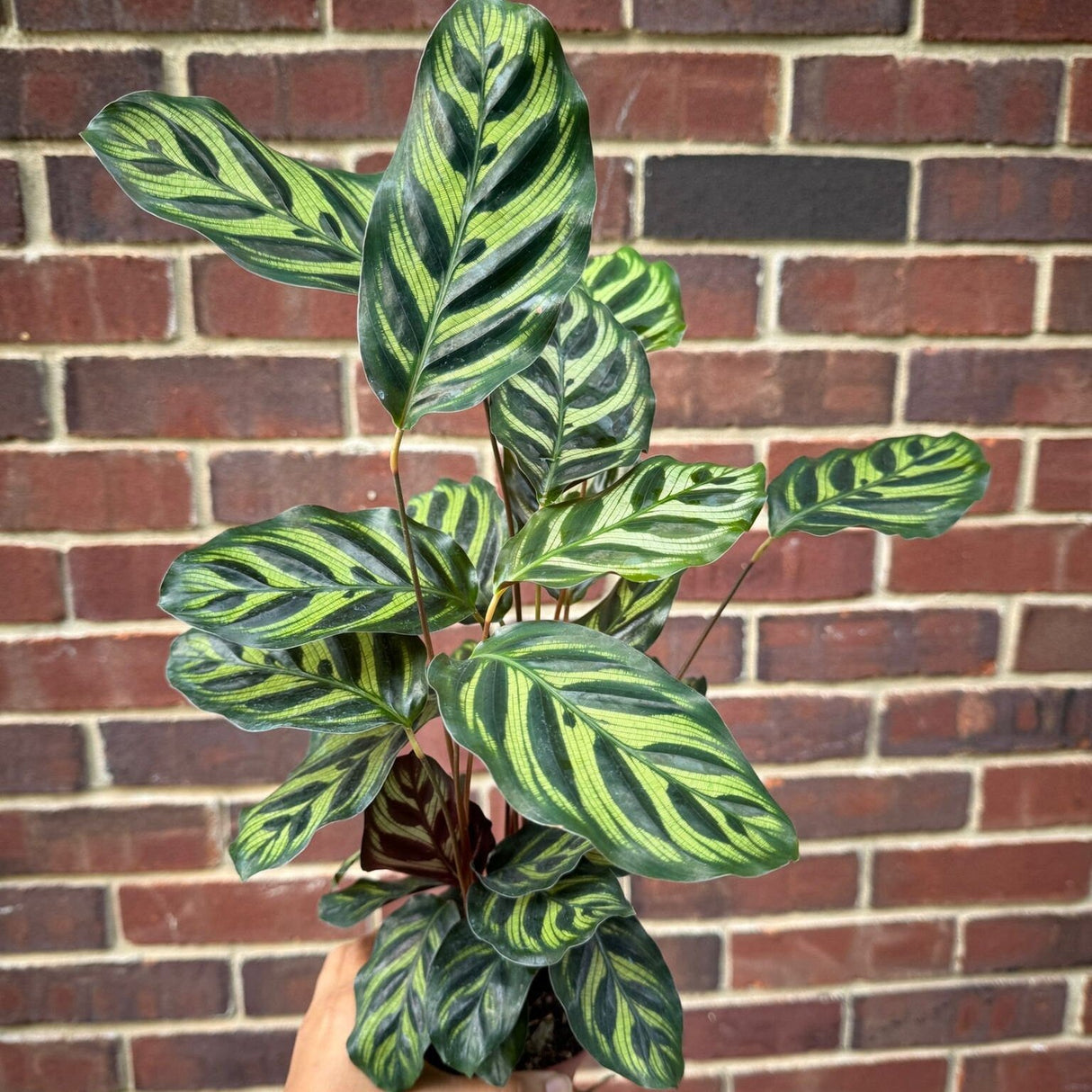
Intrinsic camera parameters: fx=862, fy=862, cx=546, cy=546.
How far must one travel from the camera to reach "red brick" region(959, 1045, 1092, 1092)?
1153mm

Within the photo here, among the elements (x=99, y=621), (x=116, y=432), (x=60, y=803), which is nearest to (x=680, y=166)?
(x=116, y=432)

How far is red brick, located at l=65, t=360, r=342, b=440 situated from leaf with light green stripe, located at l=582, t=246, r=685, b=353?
0.36 m

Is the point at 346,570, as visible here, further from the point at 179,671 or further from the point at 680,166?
the point at 680,166

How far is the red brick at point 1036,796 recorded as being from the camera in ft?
3.52

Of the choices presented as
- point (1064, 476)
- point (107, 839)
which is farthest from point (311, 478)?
point (1064, 476)

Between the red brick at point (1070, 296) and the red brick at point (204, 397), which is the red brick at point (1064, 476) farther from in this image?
the red brick at point (204, 397)

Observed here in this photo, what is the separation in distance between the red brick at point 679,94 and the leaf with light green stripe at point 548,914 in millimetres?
710

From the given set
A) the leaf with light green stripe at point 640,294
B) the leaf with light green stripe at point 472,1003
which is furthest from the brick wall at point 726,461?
the leaf with light green stripe at point 472,1003

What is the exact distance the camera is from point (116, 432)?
92 cm

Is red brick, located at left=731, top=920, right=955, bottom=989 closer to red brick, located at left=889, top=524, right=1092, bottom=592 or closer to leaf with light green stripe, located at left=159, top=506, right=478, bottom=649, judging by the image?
red brick, located at left=889, top=524, right=1092, bottom=592

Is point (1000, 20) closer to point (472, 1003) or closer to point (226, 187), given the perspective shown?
point (226, 187)

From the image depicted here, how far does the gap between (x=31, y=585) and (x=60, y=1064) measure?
62 cm

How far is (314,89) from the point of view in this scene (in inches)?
34.0

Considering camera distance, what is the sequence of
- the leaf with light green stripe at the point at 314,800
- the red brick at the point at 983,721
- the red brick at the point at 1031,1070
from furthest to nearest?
the red brick at the point at 1031,1070 < the red brick at the point at 983,721 < the leaf with light green stripe at the point at 314,800
